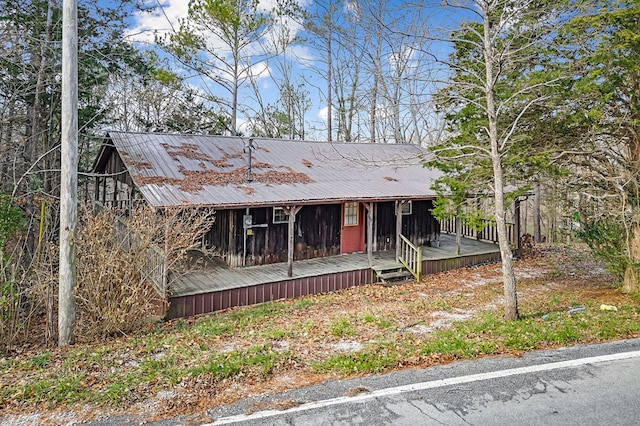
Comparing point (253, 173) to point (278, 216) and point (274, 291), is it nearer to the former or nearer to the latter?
point (278, 216)

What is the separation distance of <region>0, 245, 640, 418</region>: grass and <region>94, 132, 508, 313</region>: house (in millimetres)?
2526

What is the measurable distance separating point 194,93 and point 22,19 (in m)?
9.96

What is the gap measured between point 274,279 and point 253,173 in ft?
11.9

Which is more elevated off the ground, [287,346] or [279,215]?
[279,215]

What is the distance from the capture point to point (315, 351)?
6.23 meters

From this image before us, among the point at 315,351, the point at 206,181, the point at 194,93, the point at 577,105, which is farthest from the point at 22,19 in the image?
the point at 577,105

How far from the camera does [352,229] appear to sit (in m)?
14.1

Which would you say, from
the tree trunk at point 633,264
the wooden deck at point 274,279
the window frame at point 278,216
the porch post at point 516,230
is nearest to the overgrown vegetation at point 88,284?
the wooden deck at point 274,279

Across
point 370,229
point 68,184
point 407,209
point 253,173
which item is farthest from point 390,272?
point 68,184

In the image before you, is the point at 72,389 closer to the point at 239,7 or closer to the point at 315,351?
the point at 315,351

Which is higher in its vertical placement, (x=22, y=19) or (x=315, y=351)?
(x=22, y=19)

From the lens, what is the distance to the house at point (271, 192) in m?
11.0

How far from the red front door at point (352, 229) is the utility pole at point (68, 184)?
8.53 m

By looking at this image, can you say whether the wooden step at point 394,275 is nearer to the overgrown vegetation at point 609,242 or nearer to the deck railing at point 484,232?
the deck railing at point 484,232
